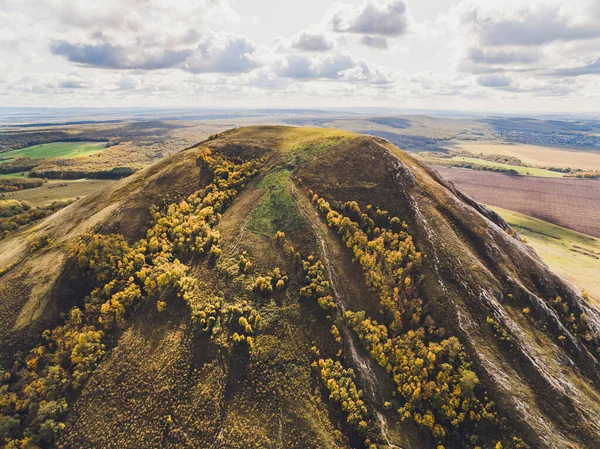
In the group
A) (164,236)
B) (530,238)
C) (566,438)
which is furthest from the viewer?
(530,238)

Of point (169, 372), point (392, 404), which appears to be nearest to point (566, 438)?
point (392, 404)

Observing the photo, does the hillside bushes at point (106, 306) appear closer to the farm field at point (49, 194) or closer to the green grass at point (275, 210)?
the green grass at point (275, 210)

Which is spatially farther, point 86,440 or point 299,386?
point 299,386

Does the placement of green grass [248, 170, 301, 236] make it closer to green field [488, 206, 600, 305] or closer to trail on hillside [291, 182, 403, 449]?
trail on hillside [291, 182, 403, 449]

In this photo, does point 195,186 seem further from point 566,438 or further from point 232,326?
point 566,438

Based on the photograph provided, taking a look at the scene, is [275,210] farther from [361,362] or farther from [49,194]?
[49,194]

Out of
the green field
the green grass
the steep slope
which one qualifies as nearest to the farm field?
the steep slope

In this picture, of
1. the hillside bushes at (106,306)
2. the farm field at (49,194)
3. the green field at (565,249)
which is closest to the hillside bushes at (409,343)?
the hillside bushes at (106,306)
